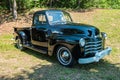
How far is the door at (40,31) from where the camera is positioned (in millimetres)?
8992

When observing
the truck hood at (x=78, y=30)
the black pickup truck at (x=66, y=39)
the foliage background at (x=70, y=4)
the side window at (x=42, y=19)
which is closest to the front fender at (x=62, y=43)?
the black pickup truck at (x=66, y=39)

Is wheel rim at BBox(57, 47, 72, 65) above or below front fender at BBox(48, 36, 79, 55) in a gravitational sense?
below

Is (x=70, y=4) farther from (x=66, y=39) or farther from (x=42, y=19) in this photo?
(x=66, y=39)

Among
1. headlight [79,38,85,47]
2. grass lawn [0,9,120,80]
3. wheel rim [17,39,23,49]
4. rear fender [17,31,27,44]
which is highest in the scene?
headlight [79,38,85,47]

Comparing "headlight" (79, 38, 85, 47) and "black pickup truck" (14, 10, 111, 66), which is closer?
"headlight" (79, 38, 85, 47)

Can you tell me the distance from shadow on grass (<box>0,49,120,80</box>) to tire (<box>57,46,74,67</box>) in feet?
0.56

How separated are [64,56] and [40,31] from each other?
4.99 ft

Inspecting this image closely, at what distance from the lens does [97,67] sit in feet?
27.6

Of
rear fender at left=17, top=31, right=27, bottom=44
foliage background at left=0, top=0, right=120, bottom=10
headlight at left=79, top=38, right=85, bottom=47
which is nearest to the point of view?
headlight at left=79, top=38, right=85, bottom=47

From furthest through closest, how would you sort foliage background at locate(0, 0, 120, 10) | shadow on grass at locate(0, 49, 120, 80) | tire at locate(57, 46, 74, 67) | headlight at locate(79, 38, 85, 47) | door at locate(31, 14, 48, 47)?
1. foliage background at locate(0, 0, 120, 10)
2. door at locate(31, 14, 48, 47)
3. tire at locate(57, 46, 74, 67)
4. headlight at locate(79, 38, 85, 47)
5. shadow on grass at locate(0, 49, 120, 80)

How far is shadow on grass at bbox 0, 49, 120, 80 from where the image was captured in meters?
7.34

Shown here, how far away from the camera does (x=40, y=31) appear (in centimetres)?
920

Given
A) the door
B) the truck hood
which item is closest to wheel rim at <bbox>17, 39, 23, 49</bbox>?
the door

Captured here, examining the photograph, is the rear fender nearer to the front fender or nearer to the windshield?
the windshield
